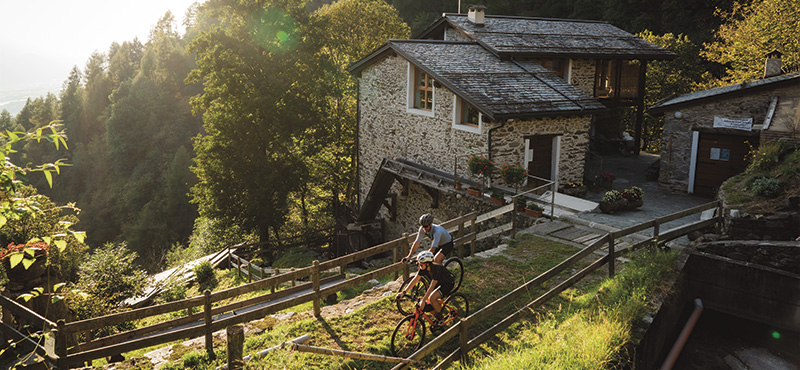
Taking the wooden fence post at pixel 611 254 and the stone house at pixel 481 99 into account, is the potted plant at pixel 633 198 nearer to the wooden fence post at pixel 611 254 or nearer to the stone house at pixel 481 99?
the stone house at pixel 481 99

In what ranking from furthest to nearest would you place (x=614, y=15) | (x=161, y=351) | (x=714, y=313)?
(x=614, y=15) < (x=714, y=313) < (x=161, y=351)

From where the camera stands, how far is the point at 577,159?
58.9 feet

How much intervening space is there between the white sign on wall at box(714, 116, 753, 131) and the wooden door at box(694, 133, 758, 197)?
436 millimetres

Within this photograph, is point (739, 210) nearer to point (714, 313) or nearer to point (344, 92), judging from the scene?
point (714, 313)

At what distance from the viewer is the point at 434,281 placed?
7.74 m

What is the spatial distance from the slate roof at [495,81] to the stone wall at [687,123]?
279cm

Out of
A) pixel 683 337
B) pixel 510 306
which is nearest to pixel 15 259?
pixel 510 306

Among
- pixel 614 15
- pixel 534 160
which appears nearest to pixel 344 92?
pixel 534 160

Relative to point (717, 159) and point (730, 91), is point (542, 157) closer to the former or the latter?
point (717, 159)

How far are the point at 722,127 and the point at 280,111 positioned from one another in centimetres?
1792

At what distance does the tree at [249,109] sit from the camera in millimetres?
23781

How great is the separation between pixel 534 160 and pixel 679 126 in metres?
5.15

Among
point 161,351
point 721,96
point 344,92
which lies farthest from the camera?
point 344,92

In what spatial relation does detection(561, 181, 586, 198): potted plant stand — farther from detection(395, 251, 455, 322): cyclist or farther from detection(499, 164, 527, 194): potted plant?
detection(395, 251, 455, 322): cyclist
